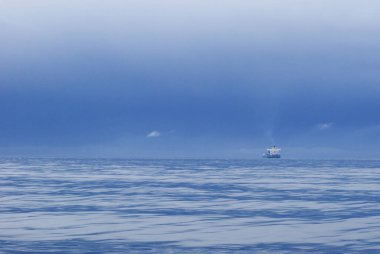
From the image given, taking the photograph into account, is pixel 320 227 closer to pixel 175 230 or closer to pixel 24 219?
Answer: pixel 175 230

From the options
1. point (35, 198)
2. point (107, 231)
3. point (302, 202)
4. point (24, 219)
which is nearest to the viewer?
point (107, 231)

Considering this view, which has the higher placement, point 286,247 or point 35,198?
point 35,198

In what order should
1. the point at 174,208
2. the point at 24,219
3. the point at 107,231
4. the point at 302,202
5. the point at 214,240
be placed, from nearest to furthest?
the point at 214,240 → the point at 107,231 → the point at 24,219 → the point at 174,208 → the point at 302,202

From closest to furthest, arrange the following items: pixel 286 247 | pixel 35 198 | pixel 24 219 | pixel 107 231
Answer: pixel 286 247 → pixel 107 231 → pixel 24 219 → pixel 35 198

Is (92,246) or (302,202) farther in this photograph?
(302,202)

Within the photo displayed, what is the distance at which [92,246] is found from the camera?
948 inches

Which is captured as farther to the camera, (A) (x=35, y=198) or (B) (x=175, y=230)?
(A) (x=35, y=198)

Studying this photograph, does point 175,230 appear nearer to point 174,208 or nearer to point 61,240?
point 61,240

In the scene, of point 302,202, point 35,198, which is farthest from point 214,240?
point 35,198

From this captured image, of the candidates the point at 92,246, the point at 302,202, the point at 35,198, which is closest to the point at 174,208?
the point at 302,202

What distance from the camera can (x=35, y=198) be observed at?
46.1m

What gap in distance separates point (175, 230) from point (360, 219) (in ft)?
31.6

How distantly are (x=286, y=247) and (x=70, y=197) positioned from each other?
2596 centimetres

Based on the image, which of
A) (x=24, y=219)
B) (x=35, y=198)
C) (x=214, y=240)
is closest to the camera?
(x=214, y=240)
